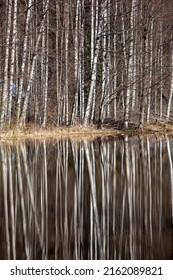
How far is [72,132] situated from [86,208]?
14.3 m

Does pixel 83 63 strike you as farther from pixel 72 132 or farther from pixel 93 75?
pixel 72 132

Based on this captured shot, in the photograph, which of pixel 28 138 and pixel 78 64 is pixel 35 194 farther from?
pixel 78 64

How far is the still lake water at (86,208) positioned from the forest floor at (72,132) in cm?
638

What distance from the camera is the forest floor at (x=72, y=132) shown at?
19312mm

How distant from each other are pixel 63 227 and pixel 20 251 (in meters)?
1.02

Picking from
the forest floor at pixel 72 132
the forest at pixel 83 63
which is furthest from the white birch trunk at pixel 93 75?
the forest floor at pixel 72 132

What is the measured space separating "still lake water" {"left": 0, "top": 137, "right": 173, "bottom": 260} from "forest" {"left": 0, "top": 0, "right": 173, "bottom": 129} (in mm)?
8878

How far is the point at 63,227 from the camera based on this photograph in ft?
21.2

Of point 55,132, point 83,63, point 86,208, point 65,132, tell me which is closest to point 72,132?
point 65,132

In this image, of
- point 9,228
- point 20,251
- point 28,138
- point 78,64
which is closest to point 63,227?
point 9,228

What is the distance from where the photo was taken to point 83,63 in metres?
26.1

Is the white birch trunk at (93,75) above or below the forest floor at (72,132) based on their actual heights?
above

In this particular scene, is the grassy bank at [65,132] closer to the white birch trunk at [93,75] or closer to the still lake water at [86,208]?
the white birch trunk at [93,75]
